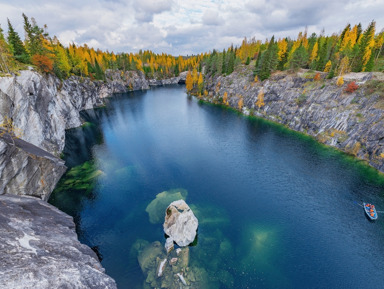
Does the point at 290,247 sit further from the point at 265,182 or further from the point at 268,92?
the point at 268,92

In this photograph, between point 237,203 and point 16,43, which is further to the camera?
point 16,43

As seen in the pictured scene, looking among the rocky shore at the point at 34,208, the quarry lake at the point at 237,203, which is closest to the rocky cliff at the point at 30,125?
the rocky shore at the point at 34,208

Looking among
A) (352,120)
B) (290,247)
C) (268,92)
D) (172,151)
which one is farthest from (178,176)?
(268,92)

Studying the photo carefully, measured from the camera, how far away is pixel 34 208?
25.9 meters

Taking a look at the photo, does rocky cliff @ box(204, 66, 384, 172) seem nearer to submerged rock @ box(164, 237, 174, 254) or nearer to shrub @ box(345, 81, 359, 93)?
shrub @ box(345, 81, 359, 93)

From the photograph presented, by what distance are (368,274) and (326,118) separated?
6074cm

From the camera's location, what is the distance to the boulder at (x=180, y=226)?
1155 inches

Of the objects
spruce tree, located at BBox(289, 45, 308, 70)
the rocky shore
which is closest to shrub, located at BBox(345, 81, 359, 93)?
spruce tree, located at BBox(289, 45, 308, 70)

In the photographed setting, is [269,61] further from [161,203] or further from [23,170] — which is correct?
[23,170]

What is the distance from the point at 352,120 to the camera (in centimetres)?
6172

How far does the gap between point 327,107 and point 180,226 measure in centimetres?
7850

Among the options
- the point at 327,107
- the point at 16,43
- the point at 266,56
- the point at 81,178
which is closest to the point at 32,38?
the point at 16,43

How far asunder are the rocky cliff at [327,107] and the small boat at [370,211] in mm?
20463

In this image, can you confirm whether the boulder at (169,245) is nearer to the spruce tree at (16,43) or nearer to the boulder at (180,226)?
the boulder at (180,226)
